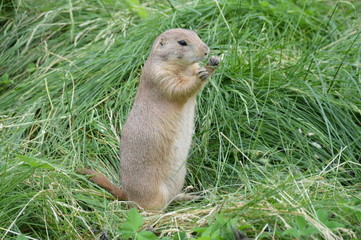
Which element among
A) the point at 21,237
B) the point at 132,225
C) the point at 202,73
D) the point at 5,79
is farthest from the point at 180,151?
the point at 5,79

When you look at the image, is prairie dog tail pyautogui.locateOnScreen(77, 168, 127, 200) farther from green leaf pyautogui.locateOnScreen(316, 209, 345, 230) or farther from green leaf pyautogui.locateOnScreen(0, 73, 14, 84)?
green leaf pyautogui.locateOnScreen(0, 73, 14, 84)

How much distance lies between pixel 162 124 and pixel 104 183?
0.61m

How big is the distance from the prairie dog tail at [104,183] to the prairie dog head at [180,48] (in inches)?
38.7

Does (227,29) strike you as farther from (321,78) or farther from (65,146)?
(65,146)

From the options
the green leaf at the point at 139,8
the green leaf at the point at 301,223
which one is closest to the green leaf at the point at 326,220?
the green leaf at the point at 301,223

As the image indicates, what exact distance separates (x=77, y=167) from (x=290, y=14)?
9.10 feet

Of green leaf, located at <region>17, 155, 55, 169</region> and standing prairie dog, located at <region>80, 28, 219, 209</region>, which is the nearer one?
green leaf, located at <region>17, 155, 55, 169</region>

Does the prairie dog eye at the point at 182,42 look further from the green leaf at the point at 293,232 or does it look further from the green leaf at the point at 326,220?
the green leaf at the point at 293,232

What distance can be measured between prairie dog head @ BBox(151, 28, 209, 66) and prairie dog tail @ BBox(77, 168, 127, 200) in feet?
3.22

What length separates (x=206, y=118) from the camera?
4734mm

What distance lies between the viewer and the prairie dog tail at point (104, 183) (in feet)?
13.7

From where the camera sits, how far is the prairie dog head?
13.8ft

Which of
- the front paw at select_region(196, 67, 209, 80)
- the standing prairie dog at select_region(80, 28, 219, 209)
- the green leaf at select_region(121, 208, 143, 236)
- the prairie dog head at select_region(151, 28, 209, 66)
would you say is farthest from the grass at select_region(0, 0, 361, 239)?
the prairie dog head at select_region(151, 28, 209, 66)

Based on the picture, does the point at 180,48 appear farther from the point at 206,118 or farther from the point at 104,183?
the point at 104,183
